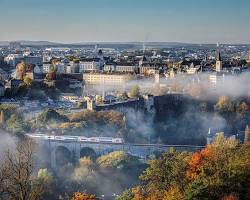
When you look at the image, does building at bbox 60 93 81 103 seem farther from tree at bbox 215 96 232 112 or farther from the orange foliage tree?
the orange foliage tree

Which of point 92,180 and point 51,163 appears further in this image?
point 51,163

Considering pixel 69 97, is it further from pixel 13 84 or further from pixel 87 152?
pixel 87 152

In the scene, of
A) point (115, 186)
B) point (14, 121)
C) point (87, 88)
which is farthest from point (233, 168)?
point (87, 88)

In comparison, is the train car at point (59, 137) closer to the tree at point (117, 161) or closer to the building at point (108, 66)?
the tree at point (117, 161)

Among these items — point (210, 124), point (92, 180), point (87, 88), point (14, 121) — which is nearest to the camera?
point (92, 180)

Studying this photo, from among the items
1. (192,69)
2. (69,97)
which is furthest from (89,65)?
(69,97)

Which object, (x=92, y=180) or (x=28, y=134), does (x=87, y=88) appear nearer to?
(x=28, y=134)

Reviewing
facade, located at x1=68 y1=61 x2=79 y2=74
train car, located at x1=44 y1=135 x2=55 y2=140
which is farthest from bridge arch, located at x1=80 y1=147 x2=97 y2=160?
facade, located at x1=68 y1=61 x2=79 y2=74
